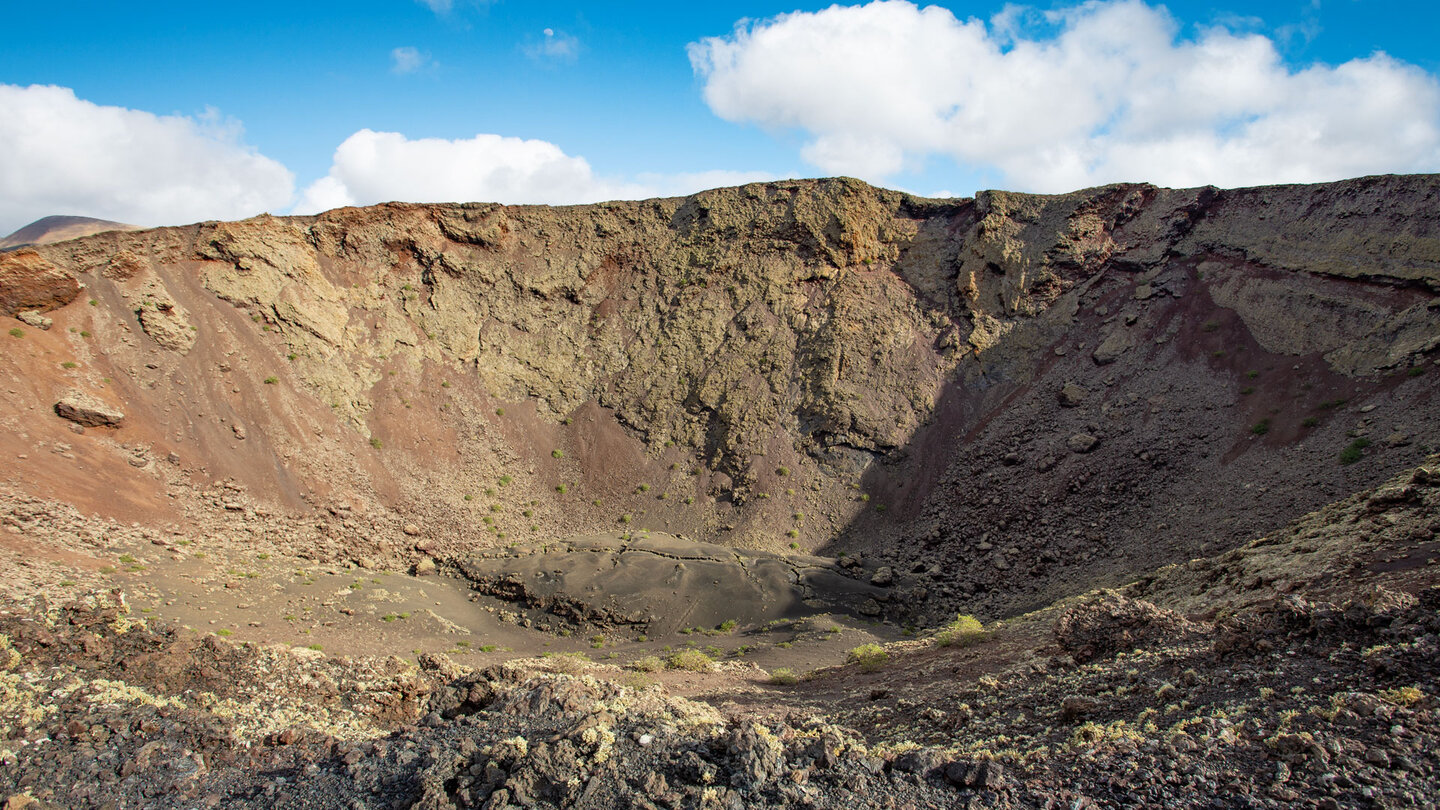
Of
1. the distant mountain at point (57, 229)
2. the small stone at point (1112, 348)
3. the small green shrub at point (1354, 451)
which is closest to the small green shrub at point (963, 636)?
the small green shrub at point (1354, 451)

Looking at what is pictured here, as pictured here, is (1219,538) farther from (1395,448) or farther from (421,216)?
(421,216)

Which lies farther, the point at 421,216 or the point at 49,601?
the point at 421,216

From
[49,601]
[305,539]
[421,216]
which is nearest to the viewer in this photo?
[49,601]

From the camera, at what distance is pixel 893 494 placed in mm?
27703

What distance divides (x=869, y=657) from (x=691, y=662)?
13.7 feet

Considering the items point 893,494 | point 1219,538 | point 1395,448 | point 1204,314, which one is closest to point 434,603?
point 893,494

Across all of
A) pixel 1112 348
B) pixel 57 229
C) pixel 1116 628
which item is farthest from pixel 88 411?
pixel 57 229

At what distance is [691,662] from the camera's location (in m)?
15.9

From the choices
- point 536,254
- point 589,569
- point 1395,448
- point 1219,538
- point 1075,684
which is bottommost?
point 589,569

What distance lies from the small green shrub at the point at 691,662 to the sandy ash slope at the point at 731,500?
15cm

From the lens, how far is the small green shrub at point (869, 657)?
14508 mm

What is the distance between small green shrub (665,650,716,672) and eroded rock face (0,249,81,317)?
24309mm

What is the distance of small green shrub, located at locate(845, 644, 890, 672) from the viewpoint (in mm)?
14508

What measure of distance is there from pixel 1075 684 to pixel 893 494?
61.1ft
